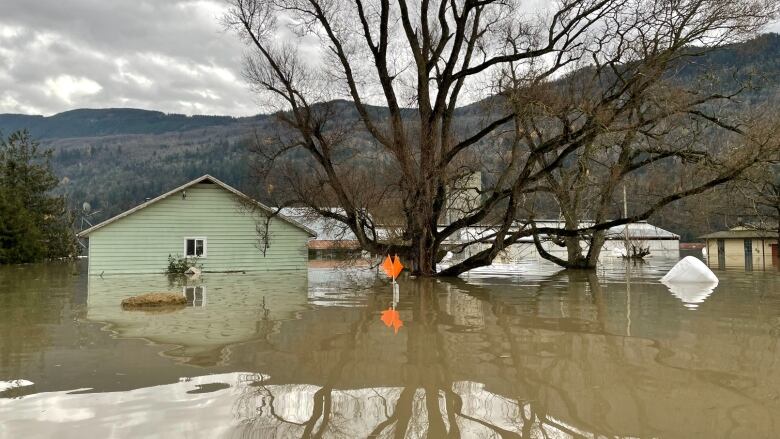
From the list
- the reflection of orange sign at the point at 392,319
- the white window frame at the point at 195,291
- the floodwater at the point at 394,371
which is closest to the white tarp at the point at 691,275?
the floodwater at the point at 394,371

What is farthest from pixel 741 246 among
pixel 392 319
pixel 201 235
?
pixel 392 319

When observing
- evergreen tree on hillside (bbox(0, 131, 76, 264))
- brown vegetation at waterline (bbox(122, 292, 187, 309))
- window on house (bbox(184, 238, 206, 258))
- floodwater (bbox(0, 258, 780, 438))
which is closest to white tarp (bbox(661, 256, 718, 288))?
floodwater (bbox(0, 258, 780, 438))

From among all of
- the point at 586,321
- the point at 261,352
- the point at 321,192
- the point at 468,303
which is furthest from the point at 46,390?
the point at 321,192

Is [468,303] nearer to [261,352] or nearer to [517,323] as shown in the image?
[517,323]

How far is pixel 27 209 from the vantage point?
1806 inches

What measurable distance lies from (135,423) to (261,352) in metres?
2.92

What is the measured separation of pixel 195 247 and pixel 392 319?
19757 mm

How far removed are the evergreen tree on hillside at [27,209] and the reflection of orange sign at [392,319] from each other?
35915 mm

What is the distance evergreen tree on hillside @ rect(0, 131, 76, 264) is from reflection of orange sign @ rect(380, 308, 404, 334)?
118 ft

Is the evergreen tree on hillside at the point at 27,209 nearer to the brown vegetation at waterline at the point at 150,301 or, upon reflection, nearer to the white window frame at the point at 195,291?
the white window frame at the point at 195,291

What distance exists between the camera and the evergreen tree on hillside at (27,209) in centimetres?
3922

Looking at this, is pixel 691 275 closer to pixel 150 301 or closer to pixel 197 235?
pixel 150 301

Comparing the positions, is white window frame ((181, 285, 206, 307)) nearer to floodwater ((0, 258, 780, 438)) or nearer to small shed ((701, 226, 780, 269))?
floodwater ((0, 258, 780, 438))

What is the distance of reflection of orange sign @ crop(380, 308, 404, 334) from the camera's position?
9938 mm
